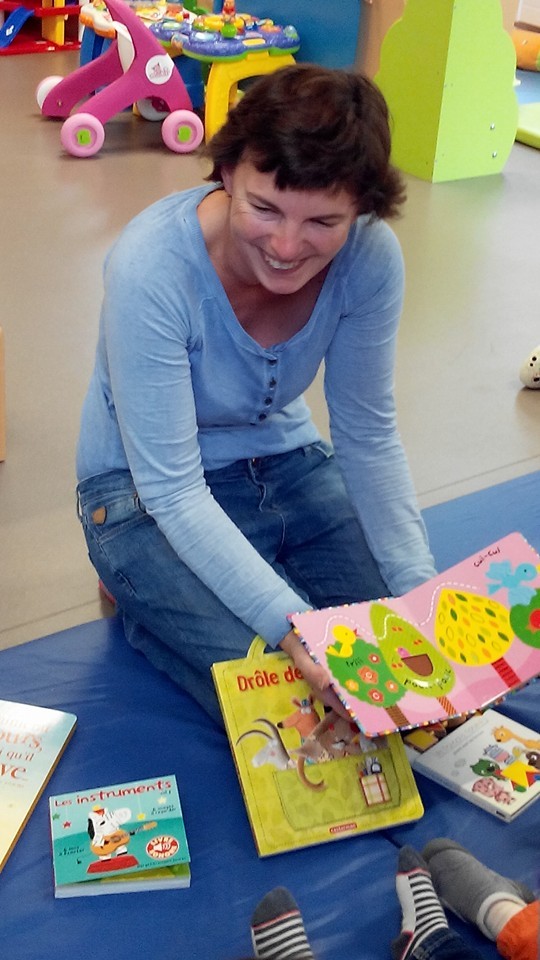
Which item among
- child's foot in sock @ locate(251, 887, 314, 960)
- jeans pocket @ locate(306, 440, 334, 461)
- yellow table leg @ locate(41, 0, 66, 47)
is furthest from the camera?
yellow table leg @ locate(41, 0, 66, 47)

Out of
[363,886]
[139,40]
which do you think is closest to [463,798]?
[363,886]

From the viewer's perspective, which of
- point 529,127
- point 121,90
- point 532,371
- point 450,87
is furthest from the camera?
point 529,127

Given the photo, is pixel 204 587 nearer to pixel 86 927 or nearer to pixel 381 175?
pixel 86 927

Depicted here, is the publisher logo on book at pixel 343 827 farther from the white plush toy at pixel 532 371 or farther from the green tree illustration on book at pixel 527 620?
the white plush toy at pixel 532 371

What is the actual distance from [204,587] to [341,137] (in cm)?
63

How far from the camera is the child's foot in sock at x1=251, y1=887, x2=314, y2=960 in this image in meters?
1.19

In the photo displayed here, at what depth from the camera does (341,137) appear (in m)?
1.22

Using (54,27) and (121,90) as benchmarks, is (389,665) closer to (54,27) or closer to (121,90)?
(121,90)

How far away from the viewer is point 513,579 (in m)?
1.50

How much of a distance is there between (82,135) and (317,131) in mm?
2910

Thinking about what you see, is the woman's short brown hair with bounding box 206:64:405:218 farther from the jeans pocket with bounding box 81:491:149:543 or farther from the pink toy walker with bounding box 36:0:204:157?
the pink toy walker with bounding box 36:0:204:157

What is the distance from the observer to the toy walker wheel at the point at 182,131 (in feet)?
13.3

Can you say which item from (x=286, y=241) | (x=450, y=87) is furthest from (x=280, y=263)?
(x=450, y=87)

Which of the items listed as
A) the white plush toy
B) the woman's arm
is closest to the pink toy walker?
the white plush toy
